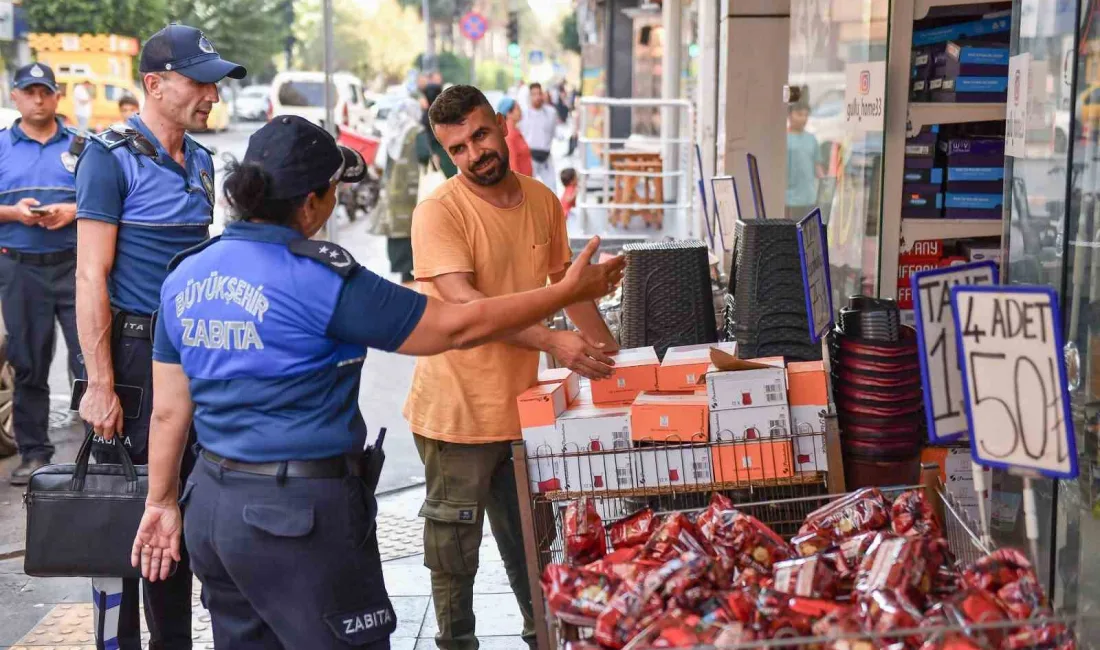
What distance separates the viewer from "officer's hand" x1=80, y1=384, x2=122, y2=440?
4246mm

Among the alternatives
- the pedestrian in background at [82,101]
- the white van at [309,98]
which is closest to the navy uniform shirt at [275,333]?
the pedestrian in background at [82,101]

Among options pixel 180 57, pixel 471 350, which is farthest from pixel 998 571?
pixel 180 57

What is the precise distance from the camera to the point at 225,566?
3137 millimetres

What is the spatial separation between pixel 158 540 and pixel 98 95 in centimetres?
2402

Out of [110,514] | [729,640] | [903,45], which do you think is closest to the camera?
[729,640]

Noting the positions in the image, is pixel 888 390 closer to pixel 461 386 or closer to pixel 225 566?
pixel 461 386

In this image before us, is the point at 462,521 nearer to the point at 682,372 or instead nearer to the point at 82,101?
the point at 682,372

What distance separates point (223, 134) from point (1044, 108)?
37.9m

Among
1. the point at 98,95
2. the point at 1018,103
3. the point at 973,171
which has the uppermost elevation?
the point at 98,95

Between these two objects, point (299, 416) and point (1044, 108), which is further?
point (1044, 108)

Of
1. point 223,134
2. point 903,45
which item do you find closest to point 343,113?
point 223,134

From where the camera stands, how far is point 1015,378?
8.73ft

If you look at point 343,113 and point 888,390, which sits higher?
point 343,113

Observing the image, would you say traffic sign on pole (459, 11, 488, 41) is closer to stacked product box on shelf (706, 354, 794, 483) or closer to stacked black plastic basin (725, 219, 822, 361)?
stacked black plastic basin (725, 219, 822, 361)
